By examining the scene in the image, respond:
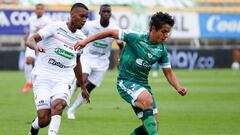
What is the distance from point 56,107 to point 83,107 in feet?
31.0

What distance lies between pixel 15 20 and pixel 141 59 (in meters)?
35.5

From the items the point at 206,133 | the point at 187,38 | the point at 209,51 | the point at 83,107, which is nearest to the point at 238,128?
the point at 206,133

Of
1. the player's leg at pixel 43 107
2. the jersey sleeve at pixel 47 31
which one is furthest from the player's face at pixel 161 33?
the player's leg at pixel 43 107

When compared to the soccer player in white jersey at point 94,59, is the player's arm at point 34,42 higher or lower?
higher

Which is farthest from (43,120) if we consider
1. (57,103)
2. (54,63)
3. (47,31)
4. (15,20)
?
(15,20)

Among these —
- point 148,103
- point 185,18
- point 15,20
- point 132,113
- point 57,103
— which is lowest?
point 185,18

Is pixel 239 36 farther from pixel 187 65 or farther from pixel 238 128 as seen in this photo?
pixel 238 128

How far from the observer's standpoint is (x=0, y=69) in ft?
145

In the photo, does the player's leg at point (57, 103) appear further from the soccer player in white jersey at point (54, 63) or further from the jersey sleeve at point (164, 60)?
the jersey sleeve at point (164, 60)

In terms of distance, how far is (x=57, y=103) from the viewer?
38.5 ft

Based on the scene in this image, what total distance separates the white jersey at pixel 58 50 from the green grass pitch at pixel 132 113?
2.25m

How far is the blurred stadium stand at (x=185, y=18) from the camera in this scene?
4981cm

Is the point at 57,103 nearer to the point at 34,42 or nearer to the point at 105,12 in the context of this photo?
the point at 34,42

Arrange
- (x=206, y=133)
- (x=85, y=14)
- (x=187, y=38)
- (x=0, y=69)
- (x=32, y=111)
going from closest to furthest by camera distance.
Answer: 1. (x=85, y=14)
2. (x=206, y=133)
3. (x=32, y=111)
4. (x=0, y=69)
5. (x=187, y=38)
